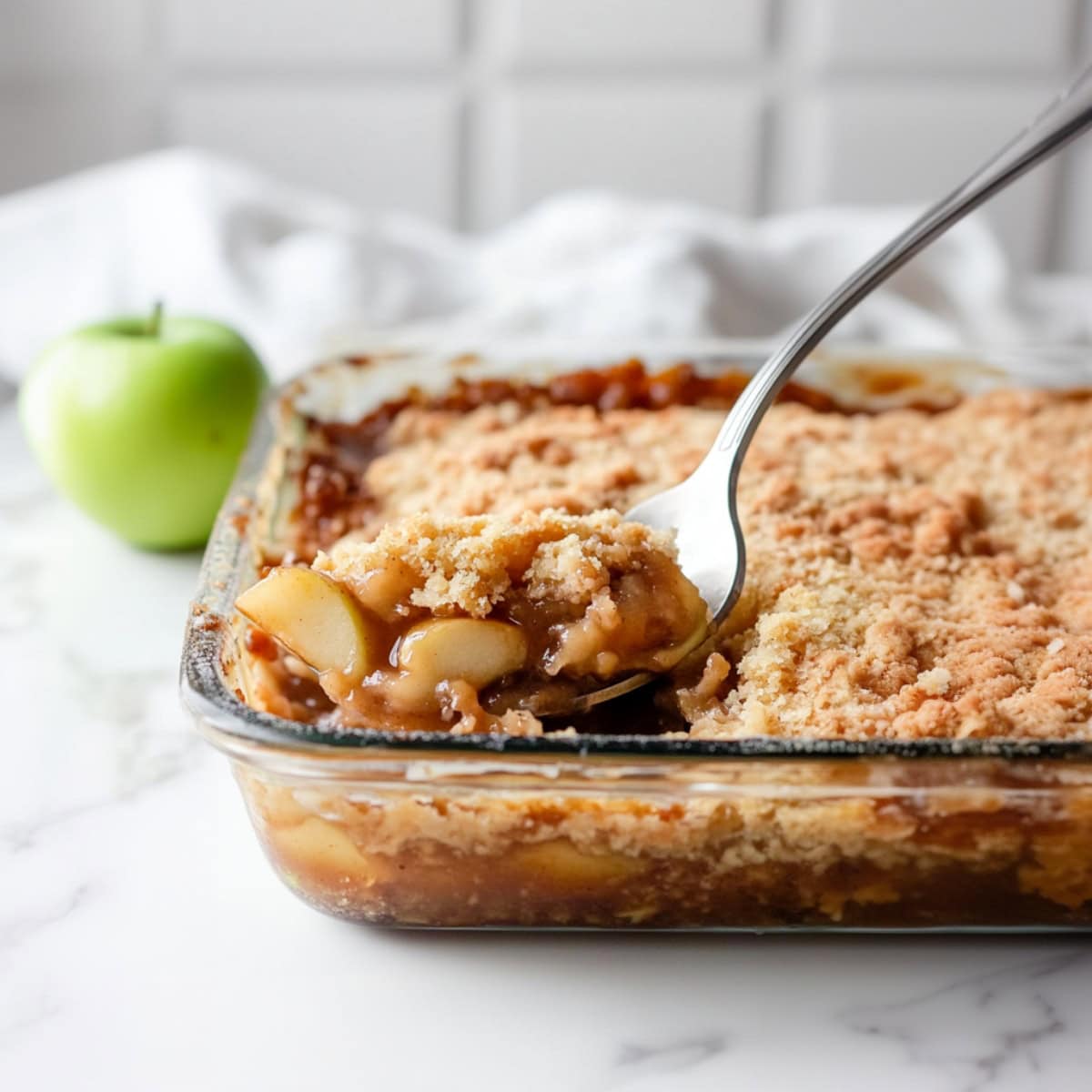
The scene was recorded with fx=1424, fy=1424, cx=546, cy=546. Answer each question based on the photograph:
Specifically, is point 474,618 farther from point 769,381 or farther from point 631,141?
point 631,141

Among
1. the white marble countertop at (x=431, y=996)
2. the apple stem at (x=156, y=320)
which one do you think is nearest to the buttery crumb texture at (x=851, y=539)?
the white marble countertop at (x=431, y=996)

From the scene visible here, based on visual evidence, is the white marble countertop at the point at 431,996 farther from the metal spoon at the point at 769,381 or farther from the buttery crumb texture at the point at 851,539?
the metal spoon at the point at 769,381

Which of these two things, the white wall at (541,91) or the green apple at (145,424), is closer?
the green apple at (145,424)

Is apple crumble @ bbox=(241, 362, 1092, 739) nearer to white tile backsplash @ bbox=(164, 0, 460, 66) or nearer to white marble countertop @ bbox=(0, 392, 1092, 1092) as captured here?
white marble countertop @ bbox=(0, 392, 1092, 1092)

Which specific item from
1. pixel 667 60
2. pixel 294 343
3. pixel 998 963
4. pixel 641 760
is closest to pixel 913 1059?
pixel 998 963

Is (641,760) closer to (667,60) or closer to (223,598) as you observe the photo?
(223,598)

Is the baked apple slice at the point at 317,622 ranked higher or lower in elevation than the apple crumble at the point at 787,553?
higher

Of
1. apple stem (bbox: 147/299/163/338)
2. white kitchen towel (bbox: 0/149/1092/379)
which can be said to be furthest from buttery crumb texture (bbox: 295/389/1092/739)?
white kitchen towel (bbox: 0/149/1092/379)
